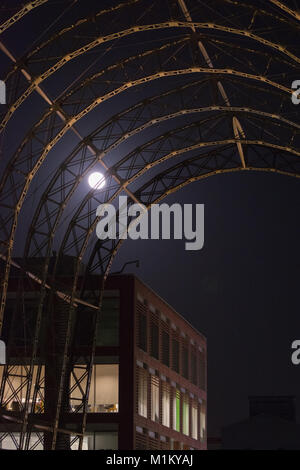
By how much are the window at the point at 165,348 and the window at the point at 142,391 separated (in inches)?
277

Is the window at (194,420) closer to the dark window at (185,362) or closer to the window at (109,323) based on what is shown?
the dark window at (185,362)

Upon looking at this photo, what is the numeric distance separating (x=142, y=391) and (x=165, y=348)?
9.62 meters

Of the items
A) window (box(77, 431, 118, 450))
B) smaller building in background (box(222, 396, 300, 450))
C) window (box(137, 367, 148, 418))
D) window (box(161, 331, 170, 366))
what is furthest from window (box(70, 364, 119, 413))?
smaller building in background (box(222, 396, 300, 450))

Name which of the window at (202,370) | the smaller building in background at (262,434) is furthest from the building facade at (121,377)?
the smaller building in background at (262,434)

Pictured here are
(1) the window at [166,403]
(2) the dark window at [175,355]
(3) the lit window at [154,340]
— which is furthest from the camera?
(2) the dark window at [175,355]

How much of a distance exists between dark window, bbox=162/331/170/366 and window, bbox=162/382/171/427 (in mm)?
1812

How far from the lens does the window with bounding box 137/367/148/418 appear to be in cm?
6016

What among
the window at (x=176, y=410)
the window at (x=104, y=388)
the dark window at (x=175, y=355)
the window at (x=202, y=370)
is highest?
the window at (x=202, y=370)

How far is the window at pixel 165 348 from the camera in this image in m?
69.6

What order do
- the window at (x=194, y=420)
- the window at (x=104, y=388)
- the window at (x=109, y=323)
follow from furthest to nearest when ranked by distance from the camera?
1. the window at (x=194, y=420)
2. the window at (x=109, y=323)
3. the window at (x=104, y=388)

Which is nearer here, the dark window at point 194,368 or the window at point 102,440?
the window at point 102,440

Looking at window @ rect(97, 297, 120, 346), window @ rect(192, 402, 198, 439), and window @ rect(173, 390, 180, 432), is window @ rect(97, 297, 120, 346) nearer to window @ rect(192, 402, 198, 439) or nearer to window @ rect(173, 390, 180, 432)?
window @ rect(173, 390, 180, 432)

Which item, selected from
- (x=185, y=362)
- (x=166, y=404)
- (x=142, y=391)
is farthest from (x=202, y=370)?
(x=142, y=391)

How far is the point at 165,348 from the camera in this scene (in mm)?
70500
